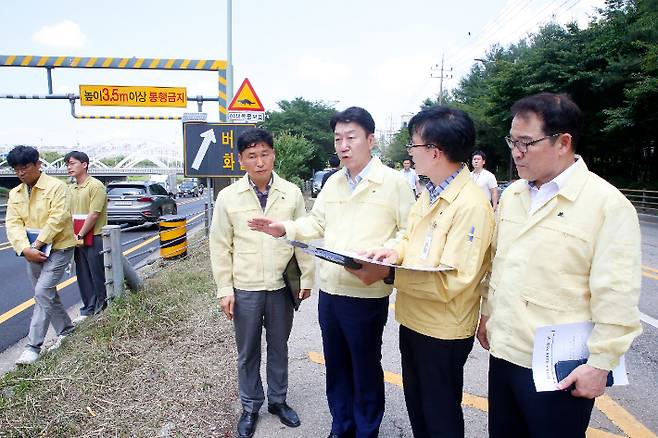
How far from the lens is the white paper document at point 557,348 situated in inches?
62.5

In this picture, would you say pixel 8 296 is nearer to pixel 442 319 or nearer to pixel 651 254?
pixel 442 319

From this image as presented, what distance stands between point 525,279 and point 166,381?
2.53 meters

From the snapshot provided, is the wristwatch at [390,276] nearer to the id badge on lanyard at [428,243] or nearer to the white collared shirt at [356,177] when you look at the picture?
the id badge on lanyard at [428,243]

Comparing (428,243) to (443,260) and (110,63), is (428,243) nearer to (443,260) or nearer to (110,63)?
(443,260)

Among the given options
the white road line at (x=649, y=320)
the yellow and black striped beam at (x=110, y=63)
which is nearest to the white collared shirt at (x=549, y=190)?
the white road line at (x=649, y=320)

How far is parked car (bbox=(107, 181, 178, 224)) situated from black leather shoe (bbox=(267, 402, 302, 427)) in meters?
11.4

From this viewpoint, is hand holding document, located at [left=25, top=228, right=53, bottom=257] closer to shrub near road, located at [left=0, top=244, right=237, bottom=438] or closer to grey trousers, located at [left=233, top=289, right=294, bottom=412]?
shrub near road, located at [left=0, top=244, right=237, bottom=438]

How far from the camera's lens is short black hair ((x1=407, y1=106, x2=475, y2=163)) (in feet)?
6.21

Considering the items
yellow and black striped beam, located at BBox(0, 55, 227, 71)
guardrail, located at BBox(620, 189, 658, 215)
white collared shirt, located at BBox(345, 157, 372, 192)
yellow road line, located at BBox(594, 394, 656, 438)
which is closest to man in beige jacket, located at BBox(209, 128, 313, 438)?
white collared shirt, located at BBox(345, 157, 372, 192)

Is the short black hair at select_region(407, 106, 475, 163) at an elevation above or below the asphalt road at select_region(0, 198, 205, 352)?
above

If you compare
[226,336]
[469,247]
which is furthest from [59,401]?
[469,247]

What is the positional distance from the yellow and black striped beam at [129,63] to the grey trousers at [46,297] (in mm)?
5480

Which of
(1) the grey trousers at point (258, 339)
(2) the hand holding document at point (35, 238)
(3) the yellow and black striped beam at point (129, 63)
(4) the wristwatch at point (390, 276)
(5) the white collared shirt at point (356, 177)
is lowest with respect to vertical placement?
(1) the grey trousers at point (258, 339)

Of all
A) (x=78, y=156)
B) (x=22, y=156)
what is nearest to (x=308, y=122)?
(x=78, y=156)
